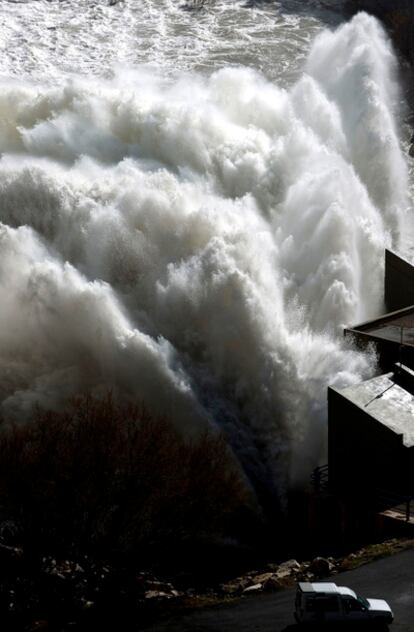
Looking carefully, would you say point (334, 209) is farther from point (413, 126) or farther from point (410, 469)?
point (413, 126)

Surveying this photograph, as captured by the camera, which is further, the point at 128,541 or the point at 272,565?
the point at 272,565

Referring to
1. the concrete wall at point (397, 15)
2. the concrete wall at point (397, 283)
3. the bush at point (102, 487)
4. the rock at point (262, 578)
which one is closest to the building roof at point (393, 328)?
the concrete wall at point (397, 283)

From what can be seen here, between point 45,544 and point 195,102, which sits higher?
point 195,102

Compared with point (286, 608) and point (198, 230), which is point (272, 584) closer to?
point (286, 608)

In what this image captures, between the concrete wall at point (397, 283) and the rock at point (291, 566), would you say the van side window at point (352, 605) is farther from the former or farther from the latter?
the concrete wall at point (397, 283)

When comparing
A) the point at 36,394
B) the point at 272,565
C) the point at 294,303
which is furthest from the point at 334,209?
the point at 272,565

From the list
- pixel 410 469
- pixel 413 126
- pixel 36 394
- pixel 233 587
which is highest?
pixel 413 126

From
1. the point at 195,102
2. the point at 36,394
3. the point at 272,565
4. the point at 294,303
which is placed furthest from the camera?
the point at 195,102
